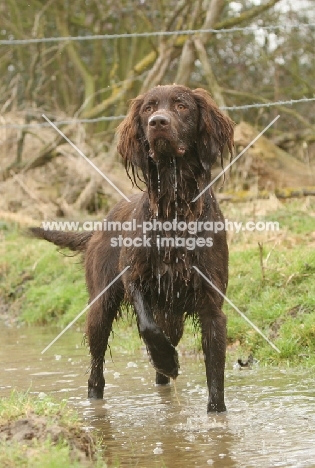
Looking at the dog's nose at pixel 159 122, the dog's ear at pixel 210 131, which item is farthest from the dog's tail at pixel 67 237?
the dog's nose at pixel 159 122

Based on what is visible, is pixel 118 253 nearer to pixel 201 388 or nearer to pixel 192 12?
pixel 201 388

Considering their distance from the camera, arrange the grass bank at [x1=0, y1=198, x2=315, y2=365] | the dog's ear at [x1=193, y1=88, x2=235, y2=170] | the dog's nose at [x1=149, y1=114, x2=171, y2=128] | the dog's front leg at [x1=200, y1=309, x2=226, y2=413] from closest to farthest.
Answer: the dog's nose at [x1=149, y1=114, x2=171, y2=128]
the dog's front leg at [x1=200, y1=309, x2=226, y2=413]
the dog's ear at [x1=193, y1=88, x2=235, y2=170]
the grass bank at [x1=0, y1=198, x2=315, y2=365]

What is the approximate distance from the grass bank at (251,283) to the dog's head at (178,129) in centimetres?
188

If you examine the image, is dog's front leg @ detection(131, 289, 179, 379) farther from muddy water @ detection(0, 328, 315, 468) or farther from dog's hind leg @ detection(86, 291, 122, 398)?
dog's hind leg @ detection(86, 291, 122, 398)

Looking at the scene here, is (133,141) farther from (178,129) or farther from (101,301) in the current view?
(101,301)

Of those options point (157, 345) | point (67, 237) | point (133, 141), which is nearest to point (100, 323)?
point (67, 237)

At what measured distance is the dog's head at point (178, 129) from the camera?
5.02m

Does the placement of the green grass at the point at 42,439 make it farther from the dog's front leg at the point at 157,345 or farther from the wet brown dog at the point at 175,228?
the wet brown dog at the point at 175,228

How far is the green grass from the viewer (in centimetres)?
315

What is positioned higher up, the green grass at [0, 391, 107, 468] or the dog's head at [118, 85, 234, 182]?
the dog's head at [118, 85, 234, 182]

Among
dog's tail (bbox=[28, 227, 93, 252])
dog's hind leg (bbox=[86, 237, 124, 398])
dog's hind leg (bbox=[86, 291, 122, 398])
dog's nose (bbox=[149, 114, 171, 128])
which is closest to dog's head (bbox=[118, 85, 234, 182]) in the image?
dog's nose (bbox=[149, 114, 171, 128])

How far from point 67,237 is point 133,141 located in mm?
1691

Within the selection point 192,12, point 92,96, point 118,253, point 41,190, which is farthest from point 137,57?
point 118,253

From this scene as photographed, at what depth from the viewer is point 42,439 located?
3445mm
